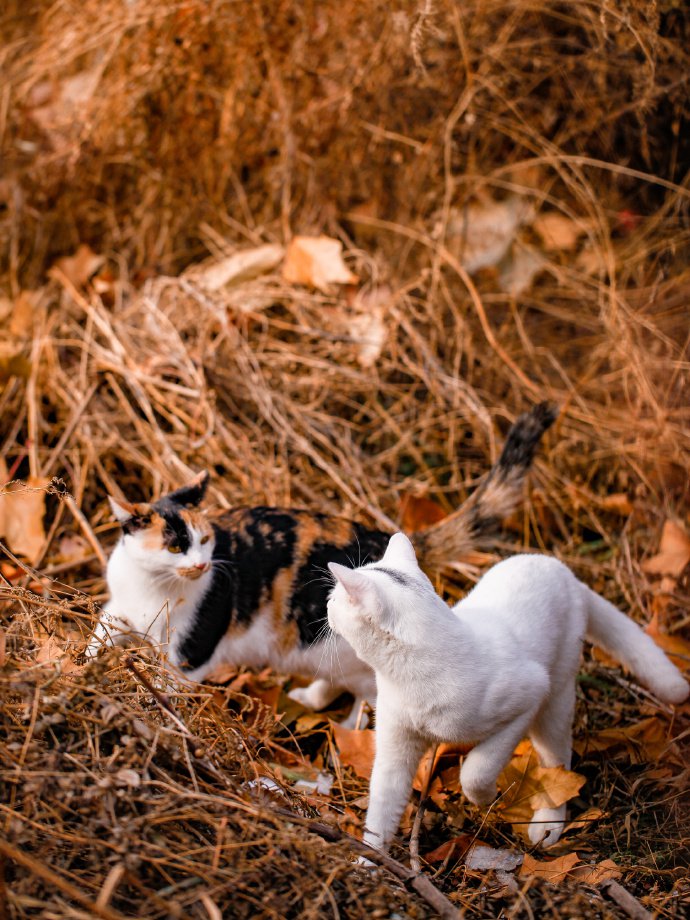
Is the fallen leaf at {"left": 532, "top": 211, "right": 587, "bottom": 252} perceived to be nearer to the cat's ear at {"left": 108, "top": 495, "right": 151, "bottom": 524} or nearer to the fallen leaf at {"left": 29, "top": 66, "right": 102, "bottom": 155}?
the fallen leaf at {"left": 29, "top": 66, "right": 102, "bottom": 155}

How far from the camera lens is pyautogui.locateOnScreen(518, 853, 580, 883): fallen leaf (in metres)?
1.91

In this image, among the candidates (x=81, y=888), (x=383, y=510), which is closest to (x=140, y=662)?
(x=81, y=888)

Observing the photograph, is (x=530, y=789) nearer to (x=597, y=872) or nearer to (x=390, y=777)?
(x=597, y=872)

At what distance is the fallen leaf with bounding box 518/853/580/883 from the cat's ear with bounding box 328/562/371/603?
762mm

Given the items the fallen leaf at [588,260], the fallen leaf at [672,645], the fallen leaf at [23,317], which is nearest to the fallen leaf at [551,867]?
the fallen leaf at [672,645]

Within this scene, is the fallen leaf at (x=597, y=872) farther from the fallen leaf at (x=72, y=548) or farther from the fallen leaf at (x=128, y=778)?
the fallen leaf at (x=72, y=548)

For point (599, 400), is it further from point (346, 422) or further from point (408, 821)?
point (408, 821)

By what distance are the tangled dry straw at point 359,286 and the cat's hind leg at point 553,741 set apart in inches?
4.5

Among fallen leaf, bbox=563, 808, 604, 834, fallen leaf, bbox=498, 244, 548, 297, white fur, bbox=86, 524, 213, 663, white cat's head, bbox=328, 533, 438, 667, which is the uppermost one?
white cat's head, bbox=328, 533, 438, 667

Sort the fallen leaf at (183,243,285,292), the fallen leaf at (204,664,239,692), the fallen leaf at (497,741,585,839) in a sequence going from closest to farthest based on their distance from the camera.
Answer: the fallen leaf at (497,741,585,839)
the fallen leaf at (204,664,239,692)
the fallen leaf at (183,243,285,292)

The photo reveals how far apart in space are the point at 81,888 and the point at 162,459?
6.92ft

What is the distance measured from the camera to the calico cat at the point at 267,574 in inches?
99.4

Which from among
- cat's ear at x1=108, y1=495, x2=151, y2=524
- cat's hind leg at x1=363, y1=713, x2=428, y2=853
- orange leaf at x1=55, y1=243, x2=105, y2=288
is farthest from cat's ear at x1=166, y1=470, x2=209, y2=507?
orange leaf at x1=55, y1=243, x2=105, y2=288

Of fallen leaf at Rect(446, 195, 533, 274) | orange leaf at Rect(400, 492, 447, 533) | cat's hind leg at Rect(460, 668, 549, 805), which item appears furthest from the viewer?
fallen leaf at Rect(446, 195, 533, 274)
